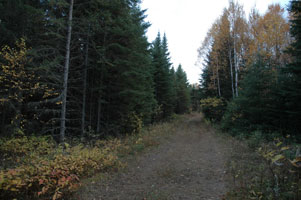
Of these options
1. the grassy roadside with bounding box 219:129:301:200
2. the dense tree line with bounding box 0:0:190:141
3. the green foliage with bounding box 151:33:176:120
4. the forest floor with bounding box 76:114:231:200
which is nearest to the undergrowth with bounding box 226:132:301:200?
the grassy roadside with bounding box 219:129:301:200

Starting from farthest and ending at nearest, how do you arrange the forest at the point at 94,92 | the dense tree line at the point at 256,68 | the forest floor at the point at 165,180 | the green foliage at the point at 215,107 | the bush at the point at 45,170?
1. the green foliage at the point at 215,107
2. the dense tree line at the point at 256,68
3. the forest at the point at 94,92
4. the forest floor at the point at 165,180
5. the bush at the point at 45,170

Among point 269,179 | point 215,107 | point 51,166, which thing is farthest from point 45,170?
point 215,107

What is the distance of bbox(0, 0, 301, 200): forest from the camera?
525 centimetres

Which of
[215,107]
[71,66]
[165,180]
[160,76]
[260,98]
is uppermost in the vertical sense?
[160,76]

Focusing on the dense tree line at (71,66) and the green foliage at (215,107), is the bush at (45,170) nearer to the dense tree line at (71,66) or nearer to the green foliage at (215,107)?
the dense tree line at (71,66)

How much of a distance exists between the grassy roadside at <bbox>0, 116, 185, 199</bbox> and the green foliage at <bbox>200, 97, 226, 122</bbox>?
1180 centimetres

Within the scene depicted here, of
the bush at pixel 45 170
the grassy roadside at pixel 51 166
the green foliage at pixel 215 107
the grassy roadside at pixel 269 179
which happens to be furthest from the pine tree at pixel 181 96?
the grassy roadside at pixel 269 179

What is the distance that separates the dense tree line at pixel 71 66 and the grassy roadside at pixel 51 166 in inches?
43.6

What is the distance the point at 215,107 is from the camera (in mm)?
20578

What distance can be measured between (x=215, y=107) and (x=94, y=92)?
15.1 metres

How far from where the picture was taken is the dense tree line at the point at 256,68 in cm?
899

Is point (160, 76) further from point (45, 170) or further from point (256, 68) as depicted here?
point (45, 170)

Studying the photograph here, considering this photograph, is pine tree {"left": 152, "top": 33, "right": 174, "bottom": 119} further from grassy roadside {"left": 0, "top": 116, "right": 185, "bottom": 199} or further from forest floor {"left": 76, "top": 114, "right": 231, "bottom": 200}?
forest floor {"left": 76, "top": 114, "right": 231, "bottom": 200}

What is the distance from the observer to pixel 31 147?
813 centimetres
